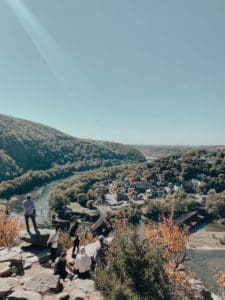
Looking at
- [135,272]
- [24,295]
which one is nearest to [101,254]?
[135,272]

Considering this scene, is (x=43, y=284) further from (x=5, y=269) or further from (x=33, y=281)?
(x=5, y=269)

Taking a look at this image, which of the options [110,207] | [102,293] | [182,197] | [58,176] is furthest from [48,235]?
[58,176]

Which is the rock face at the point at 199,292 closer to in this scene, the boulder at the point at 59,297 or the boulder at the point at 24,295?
the boulder at the point at 59,297

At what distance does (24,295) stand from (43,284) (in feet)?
3.61

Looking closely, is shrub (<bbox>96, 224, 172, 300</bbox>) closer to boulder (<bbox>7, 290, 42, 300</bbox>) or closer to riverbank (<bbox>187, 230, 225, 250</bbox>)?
boulder (<bbox>7, 290, 42, 300</bbox>)

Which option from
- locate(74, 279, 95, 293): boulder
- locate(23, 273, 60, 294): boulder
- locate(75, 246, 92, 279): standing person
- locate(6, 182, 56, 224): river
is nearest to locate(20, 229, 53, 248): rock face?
locate(75, 246, 92, 279): standing person

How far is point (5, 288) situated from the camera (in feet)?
34.9

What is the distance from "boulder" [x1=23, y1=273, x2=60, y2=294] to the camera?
1090 cm

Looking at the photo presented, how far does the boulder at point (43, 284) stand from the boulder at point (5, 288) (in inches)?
21.7

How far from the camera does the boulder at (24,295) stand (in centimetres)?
1007

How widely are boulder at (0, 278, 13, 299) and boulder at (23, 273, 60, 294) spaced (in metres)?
0.55

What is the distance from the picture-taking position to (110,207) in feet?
376

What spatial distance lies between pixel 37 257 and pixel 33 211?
9.79 feet

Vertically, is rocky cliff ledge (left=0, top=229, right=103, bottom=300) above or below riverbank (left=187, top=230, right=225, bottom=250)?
above
